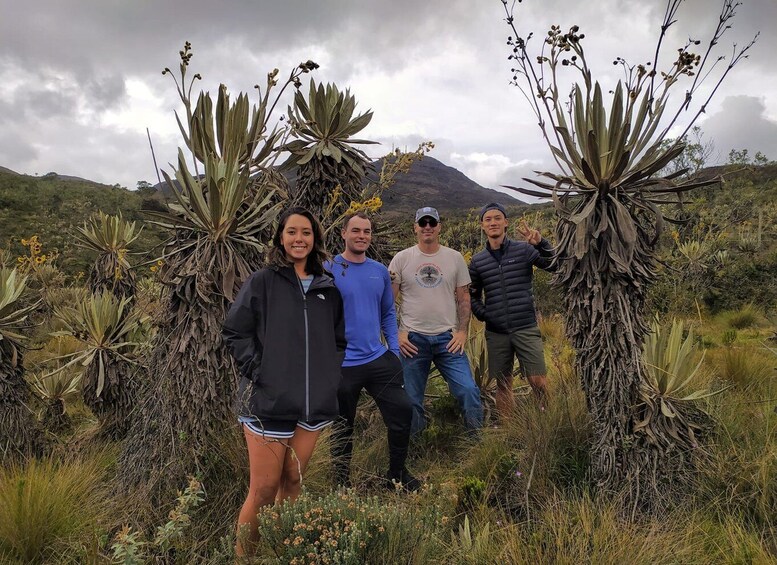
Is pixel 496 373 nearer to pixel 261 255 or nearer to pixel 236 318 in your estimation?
pixel 261 255

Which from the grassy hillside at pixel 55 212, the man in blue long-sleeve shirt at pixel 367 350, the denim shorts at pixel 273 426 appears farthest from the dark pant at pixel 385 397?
the grassy hillside at pixel 55 212

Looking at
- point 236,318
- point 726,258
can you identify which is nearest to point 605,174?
point 236,318

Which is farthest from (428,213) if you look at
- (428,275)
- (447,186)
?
(447,186)

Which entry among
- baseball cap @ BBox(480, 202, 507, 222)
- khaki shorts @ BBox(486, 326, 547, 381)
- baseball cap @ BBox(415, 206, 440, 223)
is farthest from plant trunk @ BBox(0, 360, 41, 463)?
baseball cap @ BBox(480, 202, 507, 222)

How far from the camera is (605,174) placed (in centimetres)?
306

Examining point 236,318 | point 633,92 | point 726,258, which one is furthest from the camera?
point 726,258

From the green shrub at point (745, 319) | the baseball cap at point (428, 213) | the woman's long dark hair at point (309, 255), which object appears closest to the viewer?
the woman's long dark hair at point (309, 255)

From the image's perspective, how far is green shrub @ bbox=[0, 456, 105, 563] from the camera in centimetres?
257

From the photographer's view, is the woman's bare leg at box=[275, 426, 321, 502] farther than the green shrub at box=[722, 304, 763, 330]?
No

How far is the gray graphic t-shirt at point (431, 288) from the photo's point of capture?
12.9ft

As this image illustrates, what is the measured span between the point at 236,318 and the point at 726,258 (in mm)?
12838

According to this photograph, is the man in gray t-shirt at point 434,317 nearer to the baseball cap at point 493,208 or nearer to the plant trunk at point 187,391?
the baseball cap at point 493,208

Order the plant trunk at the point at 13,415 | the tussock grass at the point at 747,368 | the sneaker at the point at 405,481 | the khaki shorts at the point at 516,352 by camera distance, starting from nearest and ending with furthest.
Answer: the sneaker at the point at 405,481, the plant trunk at the point at 13,415, the khaki shorts at the point at 516,352, the tussock grass at the point at 747,368

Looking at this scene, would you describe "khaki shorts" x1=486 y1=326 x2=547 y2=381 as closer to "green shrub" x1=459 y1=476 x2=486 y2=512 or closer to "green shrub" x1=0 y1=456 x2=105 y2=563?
"green shrub" x1=459 y1=476 x2=486 y2=512
